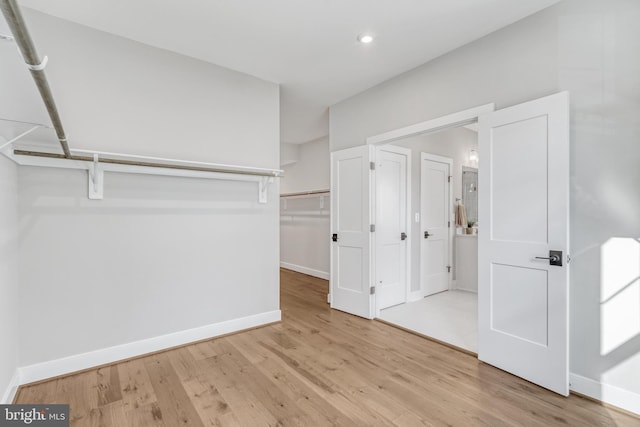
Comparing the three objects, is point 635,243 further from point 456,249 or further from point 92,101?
point 92,101

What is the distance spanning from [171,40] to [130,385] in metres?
2.80

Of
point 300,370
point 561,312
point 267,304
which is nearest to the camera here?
point 561,312

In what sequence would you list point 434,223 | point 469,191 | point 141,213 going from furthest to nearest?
point 469,191, point 434,223, point 141,213

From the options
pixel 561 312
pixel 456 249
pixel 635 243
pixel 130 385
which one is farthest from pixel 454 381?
pixel 456 249

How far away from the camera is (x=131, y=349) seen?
8.46 ft

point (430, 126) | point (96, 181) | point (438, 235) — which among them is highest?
point (430, 126)

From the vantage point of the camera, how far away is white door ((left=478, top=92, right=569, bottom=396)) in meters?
2.07

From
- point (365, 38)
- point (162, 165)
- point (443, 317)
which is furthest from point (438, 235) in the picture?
point (162, 165)

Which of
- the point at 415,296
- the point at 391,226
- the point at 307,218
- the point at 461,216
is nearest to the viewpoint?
the point at 391,226

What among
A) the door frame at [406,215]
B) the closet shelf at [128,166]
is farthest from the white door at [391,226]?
the closet shelf at [128,166]

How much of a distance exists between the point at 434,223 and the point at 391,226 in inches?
43.2

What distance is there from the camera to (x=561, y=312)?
206 centimetres

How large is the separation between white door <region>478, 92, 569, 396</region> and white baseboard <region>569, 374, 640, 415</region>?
125 mm

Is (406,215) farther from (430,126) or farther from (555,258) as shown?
(555,258)
